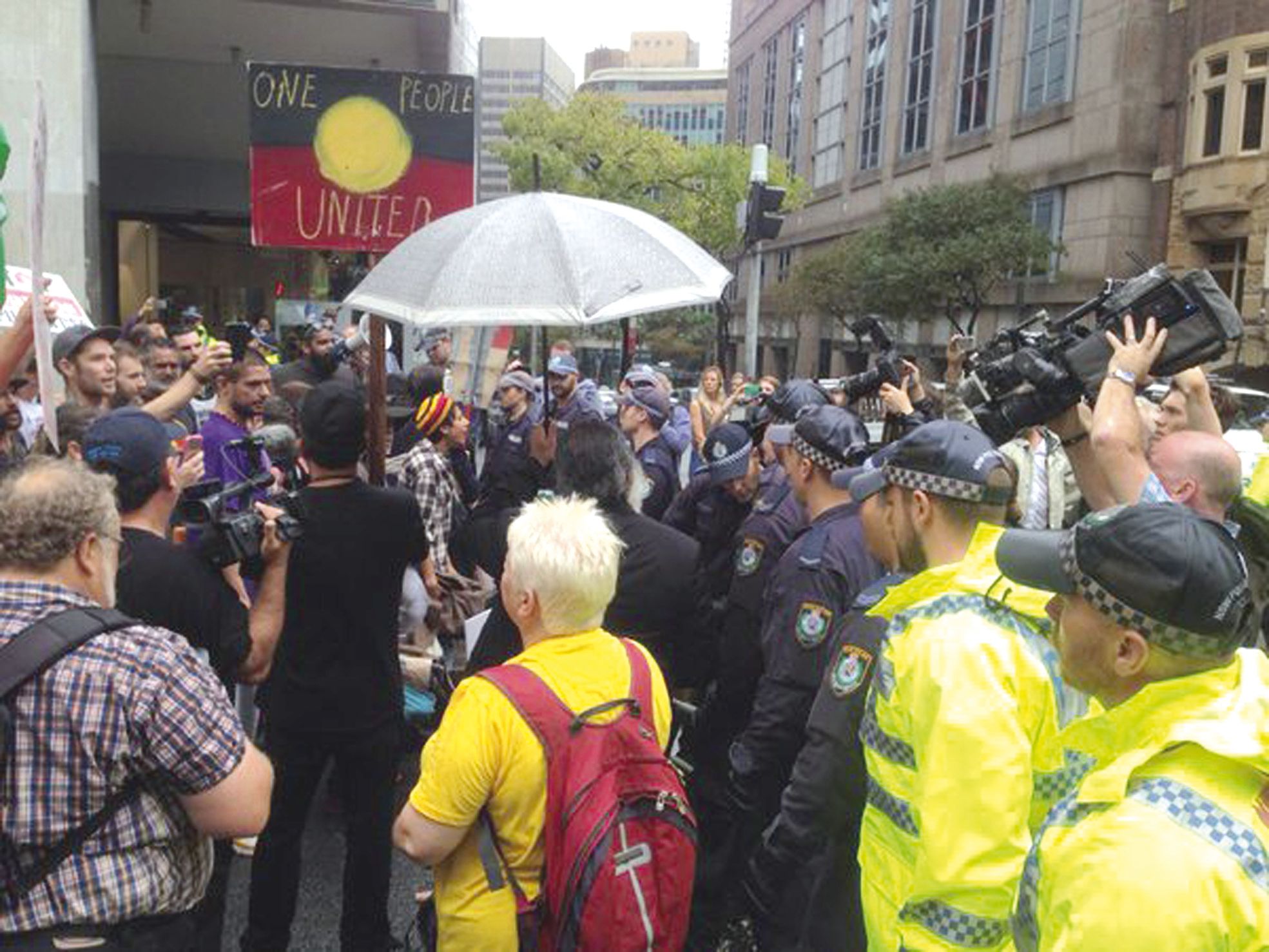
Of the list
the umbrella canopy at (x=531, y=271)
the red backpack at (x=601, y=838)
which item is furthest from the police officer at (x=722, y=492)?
the red backpack at (x=601, y=838)

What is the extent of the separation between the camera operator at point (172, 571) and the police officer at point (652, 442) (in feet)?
11.1

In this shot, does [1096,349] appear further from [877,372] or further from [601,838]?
[601,838]

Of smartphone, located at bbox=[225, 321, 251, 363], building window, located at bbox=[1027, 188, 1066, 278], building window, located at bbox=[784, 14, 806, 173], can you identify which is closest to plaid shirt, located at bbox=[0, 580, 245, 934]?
smartphone, located at bbox=[225, 321, 251, 363]

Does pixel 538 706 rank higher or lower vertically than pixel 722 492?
lower

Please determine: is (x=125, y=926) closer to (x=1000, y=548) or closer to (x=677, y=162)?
(x=1000, y=548)

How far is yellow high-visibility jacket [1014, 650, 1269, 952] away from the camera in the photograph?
4.13 ft

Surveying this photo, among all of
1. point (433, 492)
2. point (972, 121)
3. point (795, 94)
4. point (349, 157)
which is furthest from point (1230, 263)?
point (795, 94)

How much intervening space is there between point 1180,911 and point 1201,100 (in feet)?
99.6

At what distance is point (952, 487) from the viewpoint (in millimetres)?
2375

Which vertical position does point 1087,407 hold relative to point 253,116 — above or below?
below

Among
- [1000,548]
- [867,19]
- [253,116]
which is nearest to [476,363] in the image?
[253,116]

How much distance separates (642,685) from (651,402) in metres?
4.28

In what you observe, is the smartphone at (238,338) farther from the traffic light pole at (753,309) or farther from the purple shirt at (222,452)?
the traffic light pole at (753,309)

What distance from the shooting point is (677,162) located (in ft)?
112
